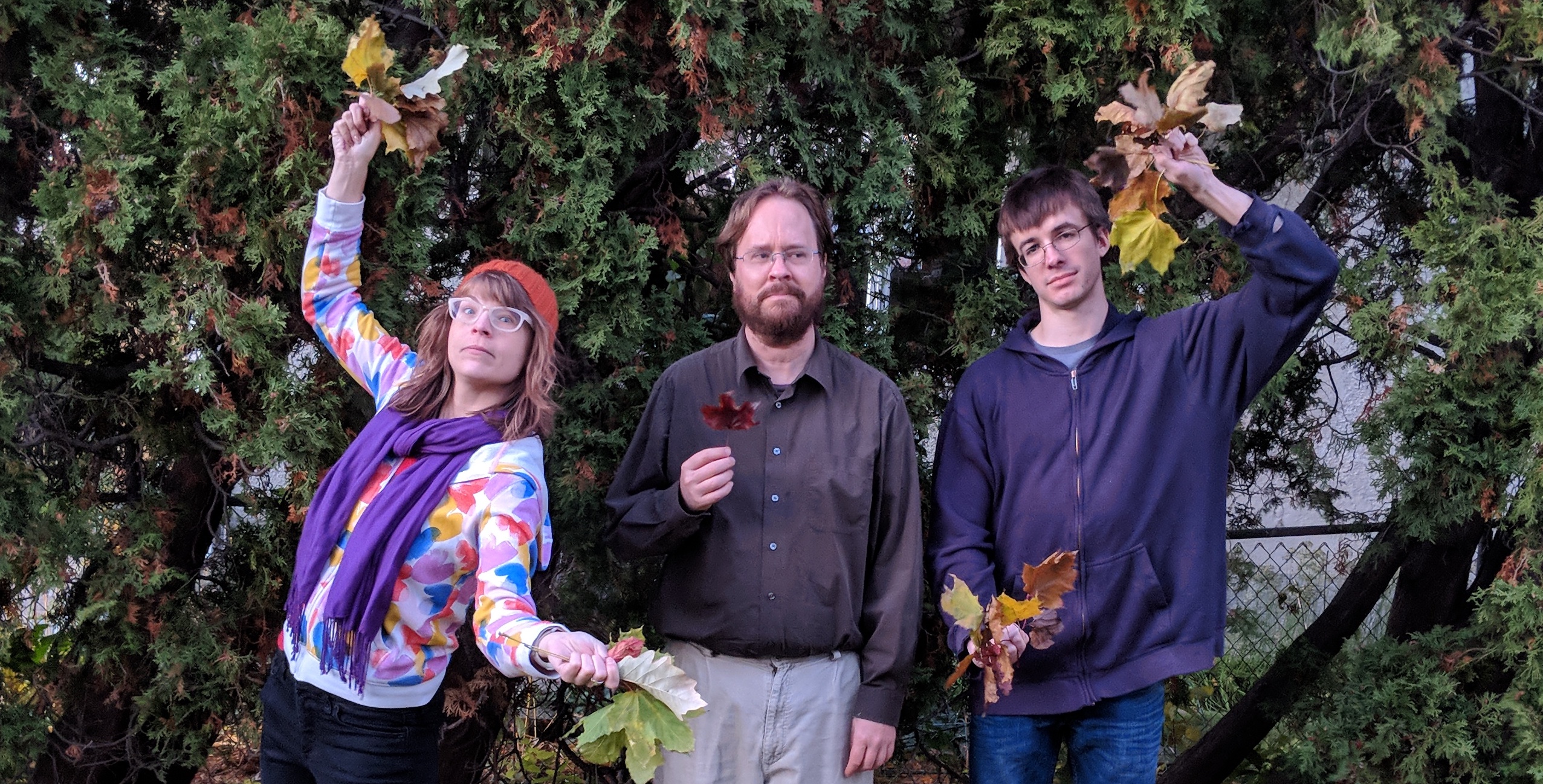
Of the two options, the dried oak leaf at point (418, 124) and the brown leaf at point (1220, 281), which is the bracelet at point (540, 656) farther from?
the brown leaf at point (1220, 281)

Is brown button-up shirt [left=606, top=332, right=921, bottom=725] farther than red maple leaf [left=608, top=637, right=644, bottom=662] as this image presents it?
Yes

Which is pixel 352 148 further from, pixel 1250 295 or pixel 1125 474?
pixel 1250 295

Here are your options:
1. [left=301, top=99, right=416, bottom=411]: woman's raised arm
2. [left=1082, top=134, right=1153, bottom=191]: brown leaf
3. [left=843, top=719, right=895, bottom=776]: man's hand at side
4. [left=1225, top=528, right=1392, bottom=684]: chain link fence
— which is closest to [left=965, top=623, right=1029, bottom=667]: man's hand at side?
[left=843, top=719, right=895, bottom=776]: man's hand at side

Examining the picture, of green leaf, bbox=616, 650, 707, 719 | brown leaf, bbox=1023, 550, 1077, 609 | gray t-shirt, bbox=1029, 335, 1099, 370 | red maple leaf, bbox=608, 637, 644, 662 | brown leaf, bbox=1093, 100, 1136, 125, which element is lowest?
green leaf, bbox=616, 650, 707, 719

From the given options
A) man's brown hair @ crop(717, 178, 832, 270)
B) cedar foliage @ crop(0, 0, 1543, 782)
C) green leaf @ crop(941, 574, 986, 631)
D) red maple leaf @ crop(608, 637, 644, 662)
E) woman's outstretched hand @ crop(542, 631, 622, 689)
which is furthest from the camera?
cedar foliage @ crop(0, 0, 1543, 782)

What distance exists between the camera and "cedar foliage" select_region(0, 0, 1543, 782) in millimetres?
3369

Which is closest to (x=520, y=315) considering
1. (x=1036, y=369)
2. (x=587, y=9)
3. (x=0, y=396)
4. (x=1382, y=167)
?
(x=587, y=9)

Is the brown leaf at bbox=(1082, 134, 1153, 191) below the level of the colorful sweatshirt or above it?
above

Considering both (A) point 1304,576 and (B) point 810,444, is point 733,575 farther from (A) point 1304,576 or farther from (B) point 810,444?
(A) point 1304,576

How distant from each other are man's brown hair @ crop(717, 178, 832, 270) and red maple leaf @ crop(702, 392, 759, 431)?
0.46m

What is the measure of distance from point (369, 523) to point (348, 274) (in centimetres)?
85

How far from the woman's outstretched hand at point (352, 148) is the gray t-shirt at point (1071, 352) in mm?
1822

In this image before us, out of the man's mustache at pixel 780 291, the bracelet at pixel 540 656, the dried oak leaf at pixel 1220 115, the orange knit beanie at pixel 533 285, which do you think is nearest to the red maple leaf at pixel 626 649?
the bracelet at pixel 540 656

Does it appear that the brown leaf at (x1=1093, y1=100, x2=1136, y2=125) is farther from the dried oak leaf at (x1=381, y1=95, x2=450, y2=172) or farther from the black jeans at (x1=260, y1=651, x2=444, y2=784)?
the black jeans at (x1=260, y1=651, x2=444, y2=784)
